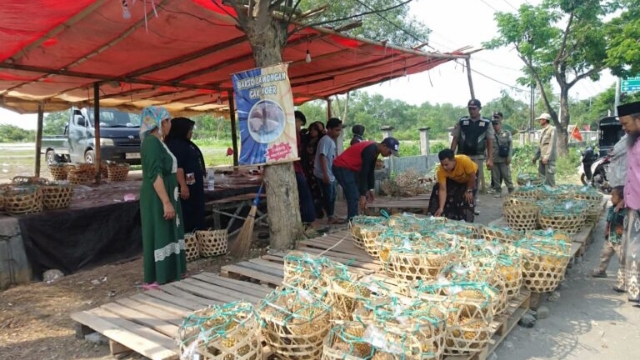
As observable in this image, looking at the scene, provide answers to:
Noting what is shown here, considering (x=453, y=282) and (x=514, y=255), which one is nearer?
(x=453, y=282)

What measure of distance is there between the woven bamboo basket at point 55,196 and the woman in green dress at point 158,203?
1.77 meters

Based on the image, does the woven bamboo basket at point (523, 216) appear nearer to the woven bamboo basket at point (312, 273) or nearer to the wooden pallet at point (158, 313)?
the woven bamboo basket at point (312, 273)

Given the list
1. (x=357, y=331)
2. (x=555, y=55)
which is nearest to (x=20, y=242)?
(x=357, y=331)

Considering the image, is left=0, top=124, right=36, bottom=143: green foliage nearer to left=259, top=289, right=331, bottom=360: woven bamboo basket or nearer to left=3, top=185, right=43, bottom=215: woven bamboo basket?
left=3, top=185, right=43, bottom=215: woven bamboo basket

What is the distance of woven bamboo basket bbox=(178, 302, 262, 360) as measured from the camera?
6.49 feet

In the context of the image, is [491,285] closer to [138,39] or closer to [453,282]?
[453,282]

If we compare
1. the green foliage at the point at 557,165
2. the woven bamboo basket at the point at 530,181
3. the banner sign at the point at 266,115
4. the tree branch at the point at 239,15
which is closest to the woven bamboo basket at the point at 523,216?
the banner sign at the point at 266,115

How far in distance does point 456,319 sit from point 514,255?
111 centimetres

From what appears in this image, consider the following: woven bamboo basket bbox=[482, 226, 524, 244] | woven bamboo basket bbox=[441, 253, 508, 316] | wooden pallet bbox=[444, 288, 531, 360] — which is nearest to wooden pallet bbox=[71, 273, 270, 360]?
woven bamboo basket bbox=[441, 253, 508, 316]

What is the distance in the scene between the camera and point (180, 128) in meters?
4.78

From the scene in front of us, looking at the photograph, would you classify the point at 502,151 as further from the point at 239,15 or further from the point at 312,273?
the point at 312,273

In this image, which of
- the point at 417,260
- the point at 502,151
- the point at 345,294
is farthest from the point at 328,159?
the point at 502,151

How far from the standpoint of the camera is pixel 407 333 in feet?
6.63

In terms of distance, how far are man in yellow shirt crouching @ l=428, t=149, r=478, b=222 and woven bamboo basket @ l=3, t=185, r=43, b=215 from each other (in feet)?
14.9
